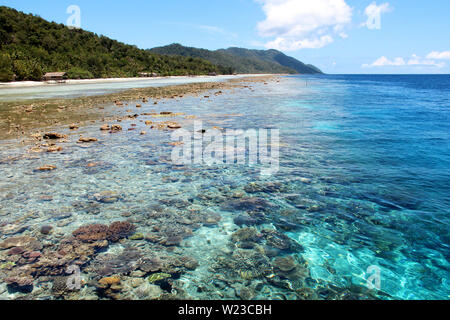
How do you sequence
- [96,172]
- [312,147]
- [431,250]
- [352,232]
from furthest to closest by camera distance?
1. [312,147]
2. [96,172]
3. [352,232]
4. [431,250]

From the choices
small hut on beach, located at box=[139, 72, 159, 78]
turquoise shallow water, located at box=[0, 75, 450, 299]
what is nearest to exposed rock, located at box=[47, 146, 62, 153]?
turquoise shallow water, located at box=[0, 75, 450, 299]

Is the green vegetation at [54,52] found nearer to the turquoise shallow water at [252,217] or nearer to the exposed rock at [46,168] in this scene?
the exposed rock at [46,168]

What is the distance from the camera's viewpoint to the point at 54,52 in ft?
341

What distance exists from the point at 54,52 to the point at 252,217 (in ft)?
416

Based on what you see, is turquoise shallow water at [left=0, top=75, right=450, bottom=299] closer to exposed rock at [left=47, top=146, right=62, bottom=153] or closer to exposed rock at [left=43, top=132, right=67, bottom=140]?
exposed rock at [left=47, top=146, right=62, bottom=153]

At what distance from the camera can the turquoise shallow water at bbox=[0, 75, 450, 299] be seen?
4.50m

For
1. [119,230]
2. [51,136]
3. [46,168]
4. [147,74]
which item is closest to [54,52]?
[147,74]

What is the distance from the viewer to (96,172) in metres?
9.62

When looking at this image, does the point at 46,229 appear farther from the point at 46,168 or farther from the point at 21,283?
the point at 46,168

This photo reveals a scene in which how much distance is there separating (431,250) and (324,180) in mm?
3821

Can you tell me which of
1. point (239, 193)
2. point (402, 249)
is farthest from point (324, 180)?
point (402, 249)

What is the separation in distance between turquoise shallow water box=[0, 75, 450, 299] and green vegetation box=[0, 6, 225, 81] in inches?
3271
